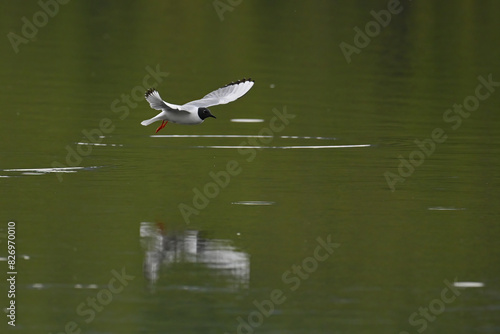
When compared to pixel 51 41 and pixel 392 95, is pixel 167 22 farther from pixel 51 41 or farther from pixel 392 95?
pixel 392 95

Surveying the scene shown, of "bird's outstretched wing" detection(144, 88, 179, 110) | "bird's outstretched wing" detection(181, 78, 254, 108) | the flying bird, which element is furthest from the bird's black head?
"bird's outstretched wing" detection(181, 78, 254, 108)

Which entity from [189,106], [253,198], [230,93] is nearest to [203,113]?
[189,106]

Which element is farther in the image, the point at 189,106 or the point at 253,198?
the point at 189,106

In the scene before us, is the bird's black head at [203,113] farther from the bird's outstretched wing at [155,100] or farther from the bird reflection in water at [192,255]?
the bird reflection in water at [192,255]

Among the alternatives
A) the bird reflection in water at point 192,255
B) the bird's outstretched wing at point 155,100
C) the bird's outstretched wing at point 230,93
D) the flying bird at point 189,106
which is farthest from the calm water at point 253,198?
the bird's outstretched wing at point 155,100

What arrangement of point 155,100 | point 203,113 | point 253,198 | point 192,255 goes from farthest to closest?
point 203,113
point 253,198
point 155,100
point 192,255

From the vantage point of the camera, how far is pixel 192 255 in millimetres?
13648

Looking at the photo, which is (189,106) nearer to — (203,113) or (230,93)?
(203,113)

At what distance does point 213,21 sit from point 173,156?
1207 inches

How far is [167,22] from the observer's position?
49.3 metres

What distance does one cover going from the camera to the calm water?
12016 mm

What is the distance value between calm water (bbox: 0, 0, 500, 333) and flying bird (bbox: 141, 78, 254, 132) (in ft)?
2.54

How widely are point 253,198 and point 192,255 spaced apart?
130 inches

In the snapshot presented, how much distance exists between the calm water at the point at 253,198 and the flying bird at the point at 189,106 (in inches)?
30.5
